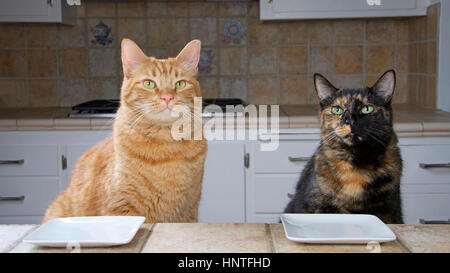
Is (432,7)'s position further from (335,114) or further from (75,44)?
(75,44)

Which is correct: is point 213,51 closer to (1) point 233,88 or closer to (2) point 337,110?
(1) point 233,88

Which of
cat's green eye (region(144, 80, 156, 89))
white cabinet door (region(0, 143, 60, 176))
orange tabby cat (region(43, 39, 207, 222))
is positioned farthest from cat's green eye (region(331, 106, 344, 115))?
white cabinet door (region(0, 143, 60, 176))

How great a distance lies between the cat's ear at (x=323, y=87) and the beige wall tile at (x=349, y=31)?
1.35 m

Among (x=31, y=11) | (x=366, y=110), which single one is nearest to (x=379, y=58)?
(x=366, y=110)

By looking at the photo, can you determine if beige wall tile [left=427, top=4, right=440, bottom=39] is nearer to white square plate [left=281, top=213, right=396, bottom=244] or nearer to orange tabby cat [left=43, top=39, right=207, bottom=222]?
orange tabby cat [left=43, top=39, right=207, bottom=222]

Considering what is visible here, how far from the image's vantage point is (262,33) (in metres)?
2.68

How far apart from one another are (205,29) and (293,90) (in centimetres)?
54

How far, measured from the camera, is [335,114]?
138 centimetres

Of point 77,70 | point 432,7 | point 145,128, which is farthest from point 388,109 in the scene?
point 77,70

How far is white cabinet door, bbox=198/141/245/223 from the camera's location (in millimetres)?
2170

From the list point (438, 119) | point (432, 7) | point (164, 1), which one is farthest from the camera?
point (164, 1)

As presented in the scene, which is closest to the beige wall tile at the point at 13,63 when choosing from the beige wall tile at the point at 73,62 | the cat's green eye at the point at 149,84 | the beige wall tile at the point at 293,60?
the beige wall tile at the point at 73,62
